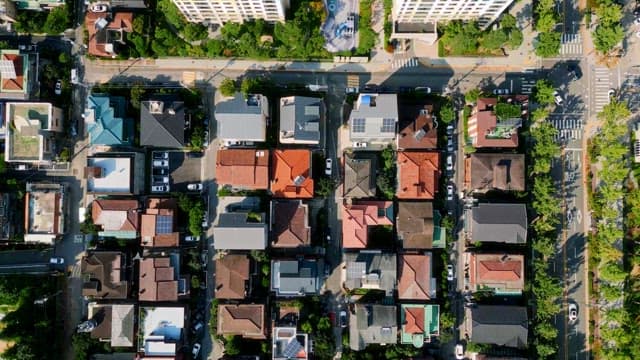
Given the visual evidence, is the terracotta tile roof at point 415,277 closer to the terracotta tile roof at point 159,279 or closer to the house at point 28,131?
the terracotta tile roof at point 159,279

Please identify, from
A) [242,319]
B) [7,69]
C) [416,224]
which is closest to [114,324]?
[242,319]

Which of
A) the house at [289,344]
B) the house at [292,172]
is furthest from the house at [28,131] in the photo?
the house at [289,344]

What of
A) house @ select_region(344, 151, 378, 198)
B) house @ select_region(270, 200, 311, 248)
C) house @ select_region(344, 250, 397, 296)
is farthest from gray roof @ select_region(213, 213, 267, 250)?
house @ select_region(344, 151, 378, 198)

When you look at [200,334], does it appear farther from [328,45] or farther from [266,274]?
[328,45]

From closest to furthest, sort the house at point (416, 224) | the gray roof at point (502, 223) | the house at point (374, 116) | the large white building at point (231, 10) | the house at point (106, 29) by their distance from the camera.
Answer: the large white building at point (231, 10), the house at point (374, 116), the gray roof at point (502, 223), the house at point (416, 224), the house at point (106, 29)

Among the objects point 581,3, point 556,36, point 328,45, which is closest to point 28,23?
point 328,45

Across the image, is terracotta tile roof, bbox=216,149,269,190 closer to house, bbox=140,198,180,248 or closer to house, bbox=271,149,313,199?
house, bbox=271,149,313,199

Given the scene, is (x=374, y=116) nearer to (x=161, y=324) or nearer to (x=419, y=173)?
(x=419, y=173)
